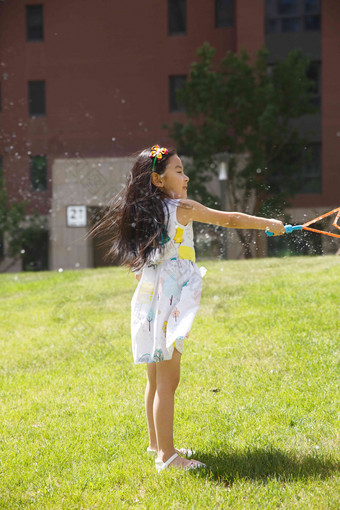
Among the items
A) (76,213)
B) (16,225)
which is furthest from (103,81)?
(16,225)

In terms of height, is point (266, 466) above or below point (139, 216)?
below

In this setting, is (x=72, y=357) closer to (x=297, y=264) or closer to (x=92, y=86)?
(x=297, y=264)

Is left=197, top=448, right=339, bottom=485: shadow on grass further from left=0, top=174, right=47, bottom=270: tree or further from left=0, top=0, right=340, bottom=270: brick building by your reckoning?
left=0, top=174, right=47, bottom=270: tree

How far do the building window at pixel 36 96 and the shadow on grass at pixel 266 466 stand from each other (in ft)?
58.8

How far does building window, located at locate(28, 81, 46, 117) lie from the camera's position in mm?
19391

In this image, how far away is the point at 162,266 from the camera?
289 centimetres

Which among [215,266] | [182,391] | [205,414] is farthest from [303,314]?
[215,266]

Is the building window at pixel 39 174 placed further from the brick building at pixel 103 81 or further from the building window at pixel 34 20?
the building window at pixel 34 20

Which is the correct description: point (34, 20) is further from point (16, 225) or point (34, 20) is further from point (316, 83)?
point (316, 83)

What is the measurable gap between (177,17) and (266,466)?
59.4 ft

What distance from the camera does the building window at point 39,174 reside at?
64.1ft

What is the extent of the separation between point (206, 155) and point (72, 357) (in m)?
11.4

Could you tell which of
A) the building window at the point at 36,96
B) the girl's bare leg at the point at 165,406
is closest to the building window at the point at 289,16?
the building window at the point at 36,96

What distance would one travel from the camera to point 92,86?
18.9 meters
